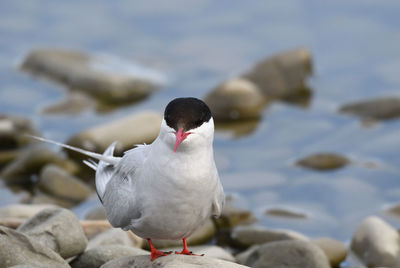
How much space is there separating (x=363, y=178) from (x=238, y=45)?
436 cm

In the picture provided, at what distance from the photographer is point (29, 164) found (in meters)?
9.59

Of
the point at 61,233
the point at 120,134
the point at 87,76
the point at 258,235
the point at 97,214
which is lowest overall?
the point at 258,235

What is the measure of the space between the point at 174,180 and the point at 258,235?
3.40m

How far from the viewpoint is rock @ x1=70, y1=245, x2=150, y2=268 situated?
233 inches

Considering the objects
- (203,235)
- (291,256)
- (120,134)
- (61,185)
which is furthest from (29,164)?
(291,256)

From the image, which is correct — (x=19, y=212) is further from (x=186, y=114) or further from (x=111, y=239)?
(x=186, y=114)

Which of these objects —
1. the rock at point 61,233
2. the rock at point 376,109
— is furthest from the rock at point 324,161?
the rock at point 61,233

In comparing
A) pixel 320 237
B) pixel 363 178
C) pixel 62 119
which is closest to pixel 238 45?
pixel 62 119

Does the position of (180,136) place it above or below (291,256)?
above

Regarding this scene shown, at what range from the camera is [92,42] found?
1345 centimetres

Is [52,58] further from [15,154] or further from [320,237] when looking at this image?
[320,237]

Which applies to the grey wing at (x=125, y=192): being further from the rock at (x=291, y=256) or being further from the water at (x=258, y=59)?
the water at (x=258, y=59)

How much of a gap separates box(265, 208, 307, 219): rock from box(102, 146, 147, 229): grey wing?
12.6ft

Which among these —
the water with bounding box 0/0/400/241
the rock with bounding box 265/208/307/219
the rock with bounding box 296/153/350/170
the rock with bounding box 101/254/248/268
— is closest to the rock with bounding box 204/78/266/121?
the water with bounding box 0/0/400/241
